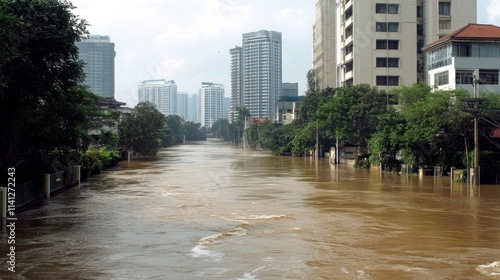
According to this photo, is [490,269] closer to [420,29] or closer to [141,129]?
[420,29]

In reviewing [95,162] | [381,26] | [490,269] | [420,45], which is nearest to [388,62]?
[381,26]

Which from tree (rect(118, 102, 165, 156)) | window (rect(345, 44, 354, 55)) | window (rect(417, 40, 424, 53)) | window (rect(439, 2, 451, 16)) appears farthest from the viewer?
tree (rect(118, 102, 165, 156))

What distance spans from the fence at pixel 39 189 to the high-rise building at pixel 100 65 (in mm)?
153345

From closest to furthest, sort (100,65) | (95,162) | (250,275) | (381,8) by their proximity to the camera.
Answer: (250,275) < (95,162) < (381,8) < (100,65)

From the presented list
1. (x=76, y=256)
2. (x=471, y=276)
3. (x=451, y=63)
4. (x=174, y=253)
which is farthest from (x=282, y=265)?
(x=451, y=63)

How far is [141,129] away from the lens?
66812 millimetres

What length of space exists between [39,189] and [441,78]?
1274 inches

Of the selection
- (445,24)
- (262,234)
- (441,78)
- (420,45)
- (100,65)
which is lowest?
(262,234)

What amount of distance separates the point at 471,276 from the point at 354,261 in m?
2.58

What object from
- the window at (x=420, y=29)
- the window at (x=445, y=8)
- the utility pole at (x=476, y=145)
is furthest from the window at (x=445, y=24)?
the utility pole at (x=476, y=145)

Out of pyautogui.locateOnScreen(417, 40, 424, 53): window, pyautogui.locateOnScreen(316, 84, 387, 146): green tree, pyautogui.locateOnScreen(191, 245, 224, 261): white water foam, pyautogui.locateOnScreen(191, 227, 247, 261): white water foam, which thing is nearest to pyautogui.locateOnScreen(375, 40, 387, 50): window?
pyautogui.locateOnScreen(417, 40, 424, 53): window

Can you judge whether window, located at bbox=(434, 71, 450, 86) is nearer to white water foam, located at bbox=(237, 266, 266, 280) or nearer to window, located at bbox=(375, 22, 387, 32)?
window, located at bbox=(375, 22, 387, 32)

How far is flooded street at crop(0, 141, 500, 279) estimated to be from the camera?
1192cm

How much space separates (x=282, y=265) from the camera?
1221 centimetres
